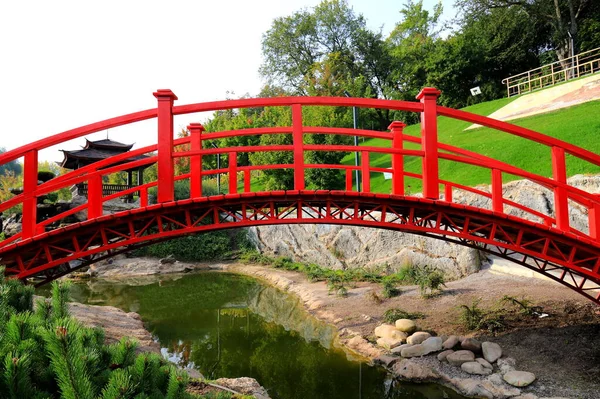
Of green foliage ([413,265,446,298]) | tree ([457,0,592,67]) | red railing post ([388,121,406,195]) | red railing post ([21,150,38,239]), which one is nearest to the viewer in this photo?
red railing post ([21,150,38,239])

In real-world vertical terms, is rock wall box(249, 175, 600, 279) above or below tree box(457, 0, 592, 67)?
below

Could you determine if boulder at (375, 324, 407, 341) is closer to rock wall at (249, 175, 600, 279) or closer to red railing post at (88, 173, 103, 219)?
rock wall at (249, 175, 600, 279)

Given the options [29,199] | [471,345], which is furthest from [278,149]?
[471,345]

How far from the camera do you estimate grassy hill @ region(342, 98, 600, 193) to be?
13461 mm

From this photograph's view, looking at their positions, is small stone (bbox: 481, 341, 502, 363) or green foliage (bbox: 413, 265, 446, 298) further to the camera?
green foliage (bbox: 413, 265, 446, 298)

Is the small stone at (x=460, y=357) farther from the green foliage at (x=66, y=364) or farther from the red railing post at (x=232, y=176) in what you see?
the green foliage at (x=66, y=364)

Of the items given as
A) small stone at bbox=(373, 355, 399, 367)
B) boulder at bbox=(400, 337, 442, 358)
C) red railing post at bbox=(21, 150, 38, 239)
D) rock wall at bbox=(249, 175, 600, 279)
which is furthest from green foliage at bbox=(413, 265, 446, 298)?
red railing post at bbox=(21, 150, 38, 239)

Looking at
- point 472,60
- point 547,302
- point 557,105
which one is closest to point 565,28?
point 472,60

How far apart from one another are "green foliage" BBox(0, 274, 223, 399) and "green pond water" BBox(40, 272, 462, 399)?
4917 mm

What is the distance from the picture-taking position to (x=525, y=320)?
27.1 ft

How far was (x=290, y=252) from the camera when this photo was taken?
18.0 meters

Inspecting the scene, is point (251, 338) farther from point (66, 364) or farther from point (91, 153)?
point (91, 153)

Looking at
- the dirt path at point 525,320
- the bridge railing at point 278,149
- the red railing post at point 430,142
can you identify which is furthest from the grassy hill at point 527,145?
the red railing post at point 430,142

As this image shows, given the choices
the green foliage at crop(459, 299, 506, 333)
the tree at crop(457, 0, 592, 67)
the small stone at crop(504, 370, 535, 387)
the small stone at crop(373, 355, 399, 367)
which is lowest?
the small stone at crop(373, 355, 399, 367)
